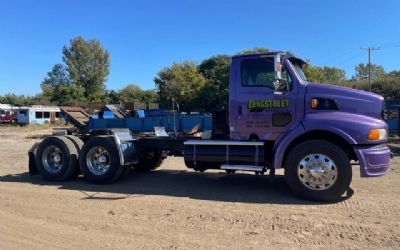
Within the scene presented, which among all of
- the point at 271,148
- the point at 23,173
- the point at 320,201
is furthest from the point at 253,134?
the point at 23,173

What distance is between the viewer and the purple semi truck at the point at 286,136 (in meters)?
7.66

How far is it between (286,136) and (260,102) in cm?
85

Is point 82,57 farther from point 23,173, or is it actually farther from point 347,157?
point 347,157

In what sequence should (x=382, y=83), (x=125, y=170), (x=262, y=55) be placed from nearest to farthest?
(x=262, y=55) < (x=125, y=170) < (x=382, y=83)

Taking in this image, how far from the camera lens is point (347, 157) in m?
7.70

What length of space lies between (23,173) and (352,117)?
29.5 ft

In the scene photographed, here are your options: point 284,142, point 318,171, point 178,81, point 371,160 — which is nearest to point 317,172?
point 318,171

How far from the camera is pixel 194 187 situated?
938cm

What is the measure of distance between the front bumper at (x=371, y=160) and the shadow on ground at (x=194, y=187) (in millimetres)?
733

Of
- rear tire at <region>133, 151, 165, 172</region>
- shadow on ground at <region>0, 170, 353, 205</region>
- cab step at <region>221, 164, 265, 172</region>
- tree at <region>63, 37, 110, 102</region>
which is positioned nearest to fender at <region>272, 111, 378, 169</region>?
cab step at <region>221, 164, 265, 172</region>

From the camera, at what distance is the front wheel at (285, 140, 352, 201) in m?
7.64

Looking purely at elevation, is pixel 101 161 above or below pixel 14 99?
below

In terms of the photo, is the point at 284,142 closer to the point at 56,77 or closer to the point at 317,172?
the point at 317,172

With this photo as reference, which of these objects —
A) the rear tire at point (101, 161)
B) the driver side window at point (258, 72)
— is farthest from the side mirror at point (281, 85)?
the rear tire at point (101, 161)
